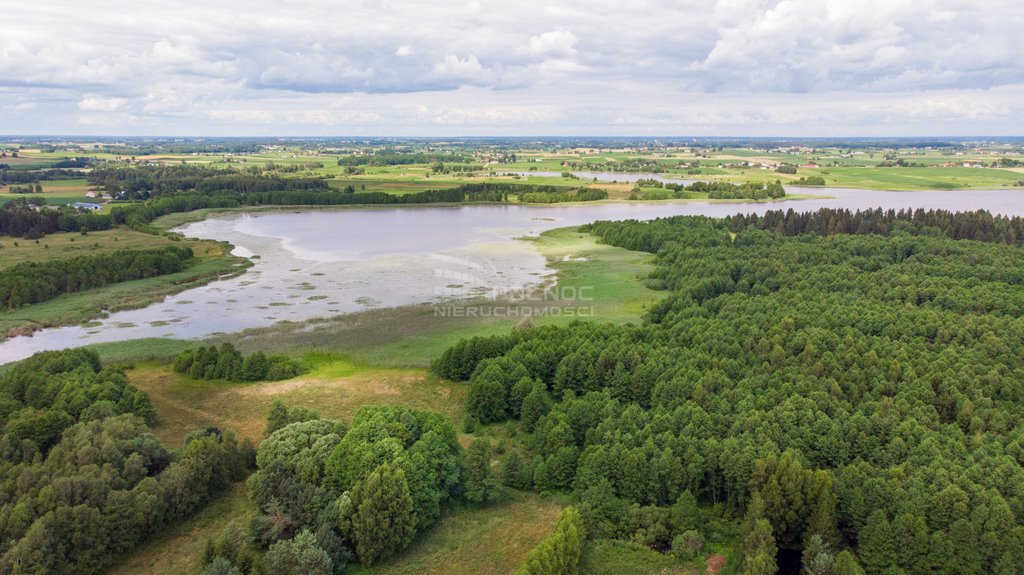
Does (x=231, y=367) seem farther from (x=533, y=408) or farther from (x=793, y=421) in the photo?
(x=793, y=421)

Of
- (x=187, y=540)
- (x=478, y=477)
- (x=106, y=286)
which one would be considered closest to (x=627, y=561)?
(x=478, y=477)

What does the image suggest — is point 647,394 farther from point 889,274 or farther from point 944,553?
point 889,274

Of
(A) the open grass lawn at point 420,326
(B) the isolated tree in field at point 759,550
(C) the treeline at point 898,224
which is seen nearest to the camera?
(B) the isolated tree in field at point 759,550

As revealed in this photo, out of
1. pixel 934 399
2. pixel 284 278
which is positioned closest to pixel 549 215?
pixel 284 278

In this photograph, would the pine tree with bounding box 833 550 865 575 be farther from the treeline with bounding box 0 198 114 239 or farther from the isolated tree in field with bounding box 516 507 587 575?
the treeline with bounding box 0 198 114 239

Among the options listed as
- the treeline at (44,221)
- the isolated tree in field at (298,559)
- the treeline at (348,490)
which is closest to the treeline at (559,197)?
the treeline at (44,221)

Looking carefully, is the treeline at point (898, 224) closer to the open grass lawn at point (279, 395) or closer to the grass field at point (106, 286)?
the open grass lawn at point (279, 395)
